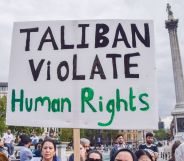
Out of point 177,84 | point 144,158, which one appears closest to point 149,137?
point 144,158

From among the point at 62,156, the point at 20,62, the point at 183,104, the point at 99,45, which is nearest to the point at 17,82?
the point at 20,62

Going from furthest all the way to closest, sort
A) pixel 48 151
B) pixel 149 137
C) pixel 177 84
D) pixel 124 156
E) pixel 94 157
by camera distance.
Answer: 1. pixel 177 84
2. pixel 149 137
3. pixel 48 151
4. pixel 94 157
5. pixel 124 156

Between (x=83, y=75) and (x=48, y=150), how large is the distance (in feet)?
3.40

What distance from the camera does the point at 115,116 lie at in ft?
14.6

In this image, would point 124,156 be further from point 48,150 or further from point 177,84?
point 177,84

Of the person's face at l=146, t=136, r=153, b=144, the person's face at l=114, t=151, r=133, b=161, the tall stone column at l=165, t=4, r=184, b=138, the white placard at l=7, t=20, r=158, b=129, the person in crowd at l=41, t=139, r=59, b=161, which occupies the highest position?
the tall stone column at l=165, t=4, r=184, b=138

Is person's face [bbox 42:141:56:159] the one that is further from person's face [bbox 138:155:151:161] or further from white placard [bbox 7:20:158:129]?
person's face [bbox 138:155:151:161]

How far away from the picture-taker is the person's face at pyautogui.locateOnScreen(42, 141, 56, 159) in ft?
16.5

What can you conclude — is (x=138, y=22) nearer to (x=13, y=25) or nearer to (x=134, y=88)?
(x=134, y=88)

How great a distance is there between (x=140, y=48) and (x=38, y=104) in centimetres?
117

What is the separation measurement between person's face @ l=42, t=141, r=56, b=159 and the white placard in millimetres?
641

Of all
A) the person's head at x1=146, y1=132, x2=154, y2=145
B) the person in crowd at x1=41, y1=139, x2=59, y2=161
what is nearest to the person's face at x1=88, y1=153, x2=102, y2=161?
the person in crowd at x1=41, y1=139, x2=59, y2=161

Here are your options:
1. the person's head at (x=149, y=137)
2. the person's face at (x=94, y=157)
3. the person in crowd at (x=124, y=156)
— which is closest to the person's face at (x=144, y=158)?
the person's face at (x=94, y=157)

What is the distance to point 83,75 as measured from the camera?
459 centimetres
